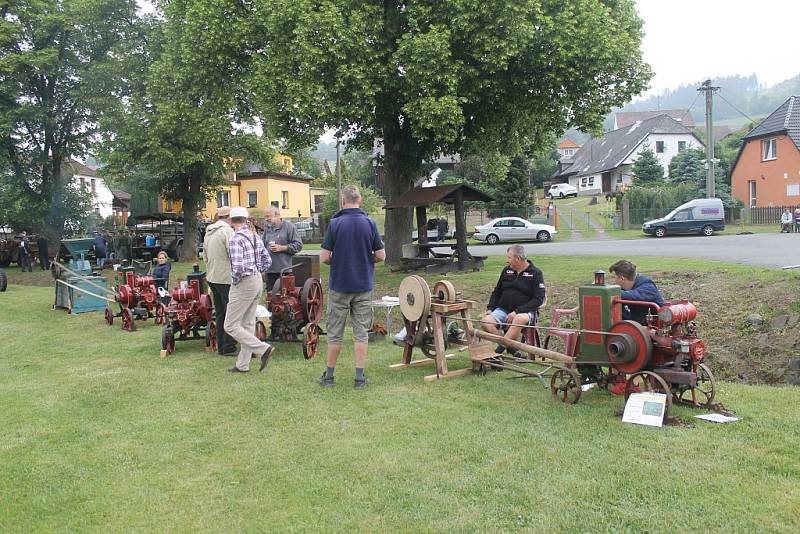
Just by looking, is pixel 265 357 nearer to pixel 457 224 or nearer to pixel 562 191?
pixel 457 224

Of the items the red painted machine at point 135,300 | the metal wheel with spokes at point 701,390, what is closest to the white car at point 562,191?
the red painted machine at point 135,300

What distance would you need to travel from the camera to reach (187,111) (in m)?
18.2

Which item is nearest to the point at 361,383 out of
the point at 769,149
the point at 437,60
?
the point at 437,60

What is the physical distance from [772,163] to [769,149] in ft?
3.13

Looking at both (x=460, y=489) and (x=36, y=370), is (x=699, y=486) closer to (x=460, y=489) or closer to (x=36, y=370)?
(x=460, y=489)

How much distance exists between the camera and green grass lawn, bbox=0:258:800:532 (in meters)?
3.67

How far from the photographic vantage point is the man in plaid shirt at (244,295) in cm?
738

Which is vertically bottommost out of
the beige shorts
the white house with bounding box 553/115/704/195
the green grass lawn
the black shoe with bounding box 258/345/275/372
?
the green grass lawn

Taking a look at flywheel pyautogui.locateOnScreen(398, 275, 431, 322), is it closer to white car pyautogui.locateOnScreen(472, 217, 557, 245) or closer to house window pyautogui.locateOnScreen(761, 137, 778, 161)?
white car pyautogui.locateOnScreen(472, 217, 557, 245)

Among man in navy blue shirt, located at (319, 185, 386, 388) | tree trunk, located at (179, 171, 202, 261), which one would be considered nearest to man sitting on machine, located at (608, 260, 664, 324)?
man in navy blue shirt, located at (319, 185, 386, 388)

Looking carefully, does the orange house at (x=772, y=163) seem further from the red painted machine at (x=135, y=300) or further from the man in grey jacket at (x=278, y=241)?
the red painted machine at (x=135, y=300)

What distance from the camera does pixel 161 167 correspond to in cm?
2370

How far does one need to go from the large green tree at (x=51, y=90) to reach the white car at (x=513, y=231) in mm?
17941

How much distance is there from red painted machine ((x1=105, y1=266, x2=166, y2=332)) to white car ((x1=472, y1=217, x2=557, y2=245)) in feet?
74.8
